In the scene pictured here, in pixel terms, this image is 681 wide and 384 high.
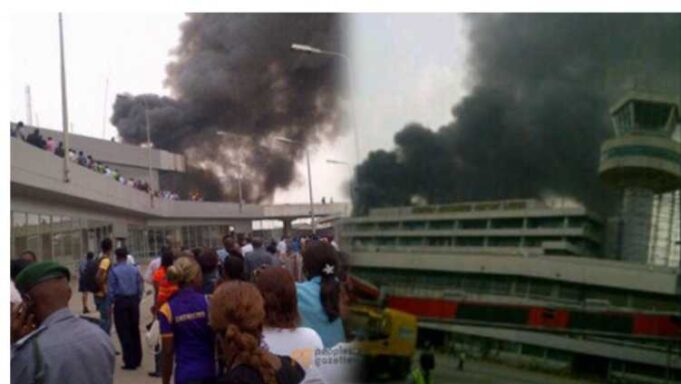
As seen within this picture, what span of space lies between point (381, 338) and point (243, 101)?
1183 mm

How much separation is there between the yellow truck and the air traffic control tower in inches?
21.4

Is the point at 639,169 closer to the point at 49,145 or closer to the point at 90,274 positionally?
the point at 49,145

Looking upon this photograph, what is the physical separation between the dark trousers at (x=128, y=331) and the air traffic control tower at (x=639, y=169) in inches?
180

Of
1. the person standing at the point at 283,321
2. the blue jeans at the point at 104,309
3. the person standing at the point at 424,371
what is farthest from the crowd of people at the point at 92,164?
the blue jeans at the point at 104,309

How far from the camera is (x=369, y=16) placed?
7.22 feet

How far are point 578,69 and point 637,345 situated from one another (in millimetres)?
682

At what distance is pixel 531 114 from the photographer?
2039 mm

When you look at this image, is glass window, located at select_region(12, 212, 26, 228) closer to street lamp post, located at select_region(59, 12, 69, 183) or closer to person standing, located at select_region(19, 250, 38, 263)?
person standing, located at select_region(19, 250, 38, 263)

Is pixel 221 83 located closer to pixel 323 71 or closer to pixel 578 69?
pixel 323 71

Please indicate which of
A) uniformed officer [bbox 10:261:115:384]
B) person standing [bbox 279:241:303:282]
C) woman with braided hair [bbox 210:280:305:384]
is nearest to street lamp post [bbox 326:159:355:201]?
woman with braided hair [bbox 210:280:305:384]

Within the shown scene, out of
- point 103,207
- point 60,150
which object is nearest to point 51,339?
point 60,150

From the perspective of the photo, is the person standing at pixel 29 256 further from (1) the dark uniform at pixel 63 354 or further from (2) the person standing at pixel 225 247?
(2) the person standing at pixel 225 247

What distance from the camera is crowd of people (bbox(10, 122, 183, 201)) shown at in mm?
2955

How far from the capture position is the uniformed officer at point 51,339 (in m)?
2.23
